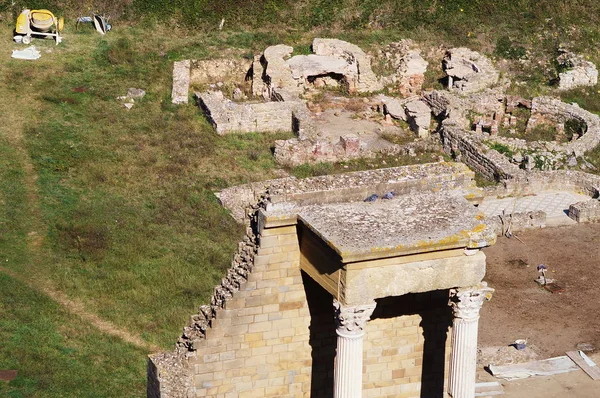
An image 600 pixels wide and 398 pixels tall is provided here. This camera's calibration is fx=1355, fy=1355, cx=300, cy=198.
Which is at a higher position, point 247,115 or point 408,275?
point 408,275

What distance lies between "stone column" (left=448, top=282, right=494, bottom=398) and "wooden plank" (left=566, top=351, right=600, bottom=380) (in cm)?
604

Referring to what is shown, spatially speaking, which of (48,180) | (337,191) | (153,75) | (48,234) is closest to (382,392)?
(337,191)

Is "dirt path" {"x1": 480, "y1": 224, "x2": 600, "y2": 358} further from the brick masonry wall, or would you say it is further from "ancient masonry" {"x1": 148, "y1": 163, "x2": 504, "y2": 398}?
"ancient masonry" {"x1": 148, "y1": 163, "x2": 504, "y2": 398}

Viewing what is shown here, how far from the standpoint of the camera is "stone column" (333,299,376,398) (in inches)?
829

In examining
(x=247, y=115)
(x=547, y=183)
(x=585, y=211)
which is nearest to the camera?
(x=585, y=211)

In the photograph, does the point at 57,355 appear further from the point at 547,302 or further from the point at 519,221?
the point at 519,221

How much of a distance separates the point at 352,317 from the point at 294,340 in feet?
6.26

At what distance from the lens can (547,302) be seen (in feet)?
103

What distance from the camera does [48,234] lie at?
31328 millimetres

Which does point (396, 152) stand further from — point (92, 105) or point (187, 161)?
point (92, 105)

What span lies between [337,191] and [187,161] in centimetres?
1485

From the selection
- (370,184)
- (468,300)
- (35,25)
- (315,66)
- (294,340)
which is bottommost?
(315,66)

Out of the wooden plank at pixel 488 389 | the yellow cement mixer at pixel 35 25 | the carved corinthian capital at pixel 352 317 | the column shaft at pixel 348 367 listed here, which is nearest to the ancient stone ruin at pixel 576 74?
the yellow cement mixer at pixel 35 25

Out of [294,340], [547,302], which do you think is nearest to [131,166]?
[547,302]
